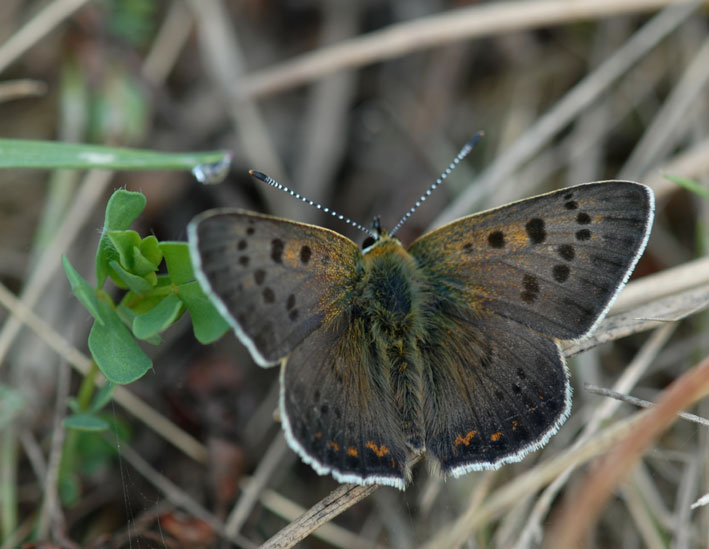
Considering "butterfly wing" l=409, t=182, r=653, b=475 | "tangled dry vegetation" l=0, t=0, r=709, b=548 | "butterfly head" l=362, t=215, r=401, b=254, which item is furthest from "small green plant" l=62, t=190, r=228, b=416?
"butterfly wing" l=409, t=182, r=653, b=475

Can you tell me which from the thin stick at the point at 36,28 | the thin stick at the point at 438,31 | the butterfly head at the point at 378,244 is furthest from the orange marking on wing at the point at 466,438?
the thin stick at the point at 36,28

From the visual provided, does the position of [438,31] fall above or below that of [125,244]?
above

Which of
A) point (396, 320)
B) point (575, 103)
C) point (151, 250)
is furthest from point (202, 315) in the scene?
point (575, 103)

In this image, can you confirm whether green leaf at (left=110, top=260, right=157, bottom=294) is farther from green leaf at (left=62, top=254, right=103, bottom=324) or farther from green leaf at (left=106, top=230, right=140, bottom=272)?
green leaf at (left=62, top=254, right=103, bottom=324)

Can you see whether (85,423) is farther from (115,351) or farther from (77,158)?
(77,158)

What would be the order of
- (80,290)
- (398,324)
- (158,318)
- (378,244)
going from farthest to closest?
(378,244), (398,324), (158,318), (80,290)

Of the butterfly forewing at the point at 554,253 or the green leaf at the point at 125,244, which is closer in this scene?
the green leaf at the point at 125,244

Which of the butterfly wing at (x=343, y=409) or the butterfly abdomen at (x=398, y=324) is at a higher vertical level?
the butterfly abdomen at (x=398, y=324)

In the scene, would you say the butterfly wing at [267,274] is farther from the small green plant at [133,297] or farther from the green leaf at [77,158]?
the green leaf at [77,158]

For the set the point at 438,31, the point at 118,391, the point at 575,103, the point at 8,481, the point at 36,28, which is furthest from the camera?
the point at 575,103
